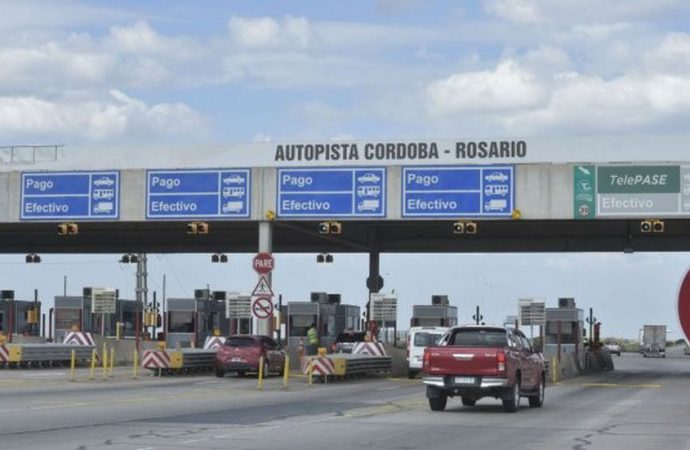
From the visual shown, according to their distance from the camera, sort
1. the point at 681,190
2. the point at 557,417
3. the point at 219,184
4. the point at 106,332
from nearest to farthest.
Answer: the point at 557,417 → the point at 681,190 → the point at 219,184 → the point at 106,332

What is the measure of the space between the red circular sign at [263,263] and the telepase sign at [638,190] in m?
11.1

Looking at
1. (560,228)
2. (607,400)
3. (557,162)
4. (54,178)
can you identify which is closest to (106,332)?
(54,178)

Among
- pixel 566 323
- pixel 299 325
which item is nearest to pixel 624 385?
pixel 566 323

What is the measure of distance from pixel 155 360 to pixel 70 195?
8.40m

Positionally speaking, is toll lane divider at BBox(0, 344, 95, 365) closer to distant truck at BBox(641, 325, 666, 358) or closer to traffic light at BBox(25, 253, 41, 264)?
traffic light at BBox(25, 253, 41, 264)

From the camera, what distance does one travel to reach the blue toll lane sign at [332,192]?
43281mm

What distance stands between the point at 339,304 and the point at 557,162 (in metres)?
24.2

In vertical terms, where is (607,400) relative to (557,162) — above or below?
below

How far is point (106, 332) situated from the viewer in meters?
61.2

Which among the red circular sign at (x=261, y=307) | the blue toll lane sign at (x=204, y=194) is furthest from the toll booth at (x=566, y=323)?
the red circular sign at (x=261, y=307)

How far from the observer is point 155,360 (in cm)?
4012

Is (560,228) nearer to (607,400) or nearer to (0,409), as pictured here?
(607,400)

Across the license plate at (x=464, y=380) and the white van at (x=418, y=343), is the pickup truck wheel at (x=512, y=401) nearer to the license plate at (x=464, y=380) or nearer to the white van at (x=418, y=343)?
the license plate at (x=464, y=380)

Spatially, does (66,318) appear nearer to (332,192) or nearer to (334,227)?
(334,227)
